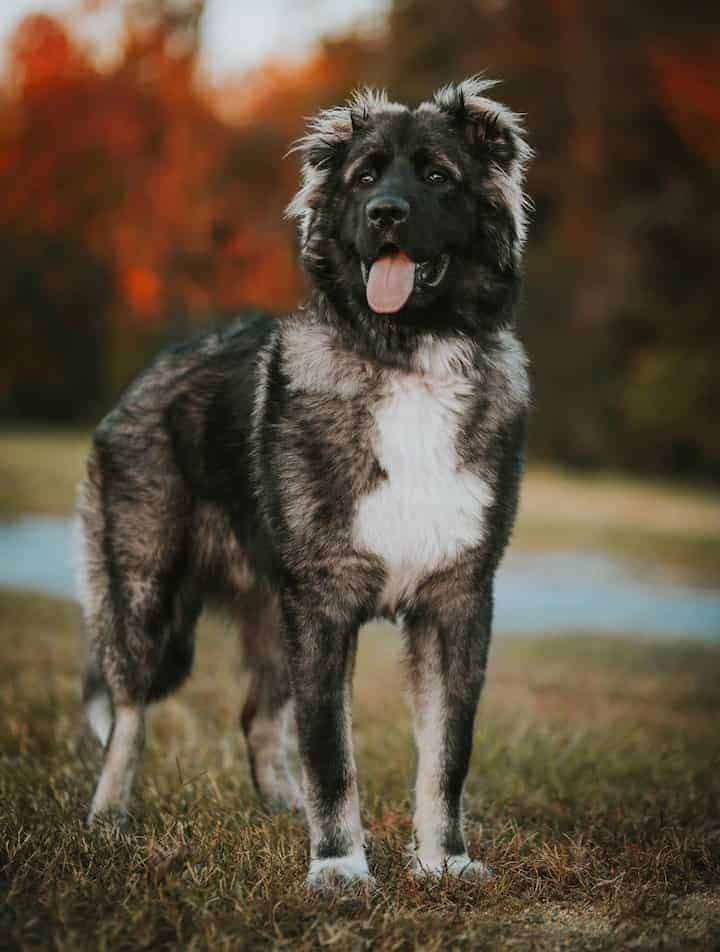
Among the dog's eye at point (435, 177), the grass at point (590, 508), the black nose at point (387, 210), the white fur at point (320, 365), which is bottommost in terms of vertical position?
the grass at point (590, 508)

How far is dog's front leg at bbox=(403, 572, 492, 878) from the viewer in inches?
156

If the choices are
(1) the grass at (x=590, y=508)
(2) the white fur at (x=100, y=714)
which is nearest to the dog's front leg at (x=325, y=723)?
(2) the white fur at (x=100, y=714)

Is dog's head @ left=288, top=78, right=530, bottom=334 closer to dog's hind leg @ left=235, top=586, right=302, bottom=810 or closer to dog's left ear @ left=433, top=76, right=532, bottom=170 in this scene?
dog's left ear @ left=433, top=76, right=532, bottom=170

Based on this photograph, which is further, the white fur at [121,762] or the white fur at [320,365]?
the white fur at [121,762]

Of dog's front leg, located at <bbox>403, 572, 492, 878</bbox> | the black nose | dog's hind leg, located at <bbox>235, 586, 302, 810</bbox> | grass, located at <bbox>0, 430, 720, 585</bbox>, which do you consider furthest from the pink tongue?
grass, located at <bbox>0, 430, 720, 585</bbox>

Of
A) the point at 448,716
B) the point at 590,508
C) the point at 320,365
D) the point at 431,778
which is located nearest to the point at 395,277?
the point at 320,365

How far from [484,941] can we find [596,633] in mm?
7551

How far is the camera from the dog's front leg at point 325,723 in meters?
3.84

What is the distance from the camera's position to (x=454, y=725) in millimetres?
3992

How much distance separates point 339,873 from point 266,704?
4.53ft

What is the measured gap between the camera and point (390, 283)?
3.98 meters

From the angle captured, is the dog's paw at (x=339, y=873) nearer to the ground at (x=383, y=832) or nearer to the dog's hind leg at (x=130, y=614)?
the ground at (x=383, y=832)

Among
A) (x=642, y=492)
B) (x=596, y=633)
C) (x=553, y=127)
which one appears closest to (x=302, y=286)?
(x=553, y=127)

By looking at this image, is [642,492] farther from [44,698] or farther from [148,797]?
[148,797]
